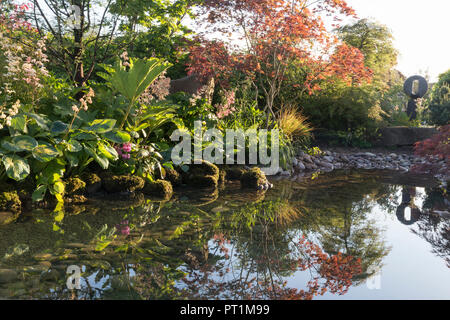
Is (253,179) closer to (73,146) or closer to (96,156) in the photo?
(96,156)

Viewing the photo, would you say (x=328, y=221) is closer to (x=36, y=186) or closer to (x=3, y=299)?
(x=3, y=299)

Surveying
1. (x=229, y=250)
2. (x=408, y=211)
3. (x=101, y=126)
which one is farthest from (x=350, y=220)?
(x=101, y=126)

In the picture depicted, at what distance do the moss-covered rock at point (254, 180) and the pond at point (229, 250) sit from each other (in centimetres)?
85

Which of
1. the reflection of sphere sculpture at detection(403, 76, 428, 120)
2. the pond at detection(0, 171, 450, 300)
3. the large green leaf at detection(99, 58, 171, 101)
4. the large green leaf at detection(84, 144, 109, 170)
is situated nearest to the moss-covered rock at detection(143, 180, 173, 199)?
the pond at detection(0, 171, 450, 300)

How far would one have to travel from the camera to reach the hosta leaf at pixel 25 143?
342cm

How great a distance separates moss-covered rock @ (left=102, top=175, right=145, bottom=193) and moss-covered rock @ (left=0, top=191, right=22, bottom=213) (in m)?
1.05

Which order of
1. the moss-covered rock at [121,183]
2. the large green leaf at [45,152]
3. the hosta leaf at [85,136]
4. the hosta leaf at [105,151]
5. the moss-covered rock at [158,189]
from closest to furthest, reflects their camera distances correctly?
the large green leaf at [45,152], the hosta leaf at [85,136], the hosta leaf at [105,151], the moss-covered rock at [121,183], the moss-covered rock at [158,189]

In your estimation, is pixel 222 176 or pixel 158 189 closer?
pixel 158 189

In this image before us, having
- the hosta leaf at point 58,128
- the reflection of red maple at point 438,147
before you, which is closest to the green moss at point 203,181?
the hosta leaf at point 58,128

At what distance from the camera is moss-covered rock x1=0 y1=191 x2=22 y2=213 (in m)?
3.64

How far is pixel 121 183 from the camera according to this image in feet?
15.1

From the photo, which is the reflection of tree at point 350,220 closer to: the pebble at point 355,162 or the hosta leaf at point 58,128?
the pebble at point 355,162

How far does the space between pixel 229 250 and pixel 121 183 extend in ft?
7.82
